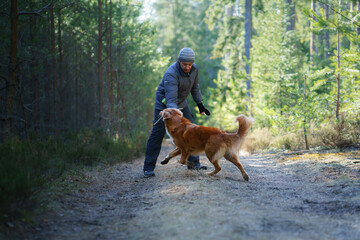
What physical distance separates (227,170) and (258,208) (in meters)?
3.13

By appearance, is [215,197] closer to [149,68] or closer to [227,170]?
[227,170]

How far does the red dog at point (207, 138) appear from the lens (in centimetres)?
570

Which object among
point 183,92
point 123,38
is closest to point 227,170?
point 183,92

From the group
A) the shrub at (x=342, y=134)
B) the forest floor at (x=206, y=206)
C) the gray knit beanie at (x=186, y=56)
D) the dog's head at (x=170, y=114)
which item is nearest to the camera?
the forest floor at (x=206, y=206)

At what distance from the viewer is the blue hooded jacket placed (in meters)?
6.18

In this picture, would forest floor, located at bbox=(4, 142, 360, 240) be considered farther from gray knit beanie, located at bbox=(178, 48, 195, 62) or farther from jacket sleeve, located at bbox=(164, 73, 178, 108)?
gray knit beanie, located at bbox=(178, 48, 195, 62)

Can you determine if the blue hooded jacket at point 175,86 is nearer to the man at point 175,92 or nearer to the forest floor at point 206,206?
the man at point 175,92

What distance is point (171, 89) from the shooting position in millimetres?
6172

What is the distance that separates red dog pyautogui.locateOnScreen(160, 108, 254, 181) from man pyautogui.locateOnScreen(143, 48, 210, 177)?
0.36 metres

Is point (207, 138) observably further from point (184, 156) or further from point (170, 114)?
point (170, 114)

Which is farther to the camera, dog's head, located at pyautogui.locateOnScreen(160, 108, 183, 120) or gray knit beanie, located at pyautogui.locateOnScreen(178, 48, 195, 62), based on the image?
gray knit beanie, located at pyautogui.locateOnScreen(178, 48, 195, 62)

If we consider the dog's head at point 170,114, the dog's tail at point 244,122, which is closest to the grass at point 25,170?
the dog's head at point 170,114

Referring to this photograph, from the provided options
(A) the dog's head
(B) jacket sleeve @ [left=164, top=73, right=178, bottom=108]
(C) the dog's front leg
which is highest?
(B) jacket sleeve @ [left=164, top=73, right=178, bottom=108]

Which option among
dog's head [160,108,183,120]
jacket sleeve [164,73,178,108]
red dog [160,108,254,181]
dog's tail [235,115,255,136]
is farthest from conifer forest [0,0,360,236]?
dog's tail [235,115,255,136]
